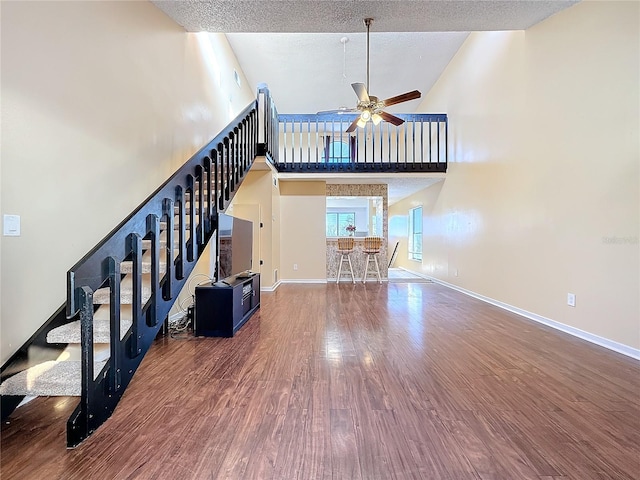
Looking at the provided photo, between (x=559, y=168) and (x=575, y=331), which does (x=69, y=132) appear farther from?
(x=575, y=331)

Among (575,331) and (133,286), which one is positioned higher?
(133,286)

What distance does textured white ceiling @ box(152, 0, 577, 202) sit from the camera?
3.27 meters

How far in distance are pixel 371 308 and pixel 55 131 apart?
13.2ft

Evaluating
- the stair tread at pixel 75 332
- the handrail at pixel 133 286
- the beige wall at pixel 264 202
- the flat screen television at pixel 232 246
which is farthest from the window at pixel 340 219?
the stair tread at pixel 75 332

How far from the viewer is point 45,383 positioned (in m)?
1.77

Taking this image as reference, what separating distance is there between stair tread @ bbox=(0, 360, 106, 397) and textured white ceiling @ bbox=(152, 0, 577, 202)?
348cm

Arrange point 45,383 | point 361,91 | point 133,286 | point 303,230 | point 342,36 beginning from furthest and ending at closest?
point 303,230
point 342,36
point 361,91
point 133,286
point 45,383

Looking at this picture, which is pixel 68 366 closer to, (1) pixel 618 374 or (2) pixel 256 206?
(1) pixel 618 374

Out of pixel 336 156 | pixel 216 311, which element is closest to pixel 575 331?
pixel 216 311

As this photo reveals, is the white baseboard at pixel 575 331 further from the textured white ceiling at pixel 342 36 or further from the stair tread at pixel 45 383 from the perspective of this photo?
the stair tread at pixel 45 383

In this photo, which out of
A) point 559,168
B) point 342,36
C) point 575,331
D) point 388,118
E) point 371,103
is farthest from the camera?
point 342,36

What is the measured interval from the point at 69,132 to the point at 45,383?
1.66m

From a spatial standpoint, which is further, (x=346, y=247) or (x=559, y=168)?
(x=346, y=247)

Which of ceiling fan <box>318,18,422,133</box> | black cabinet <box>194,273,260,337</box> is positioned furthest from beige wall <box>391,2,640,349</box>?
black cabinet <box>194,273,260,337</box>
